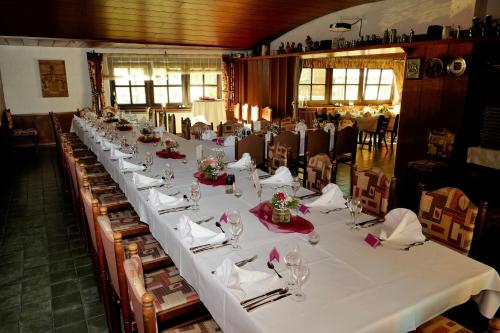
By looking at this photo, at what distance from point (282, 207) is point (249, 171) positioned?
144cm

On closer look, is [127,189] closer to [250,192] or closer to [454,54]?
[250,192]

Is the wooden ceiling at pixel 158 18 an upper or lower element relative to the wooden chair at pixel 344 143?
upper

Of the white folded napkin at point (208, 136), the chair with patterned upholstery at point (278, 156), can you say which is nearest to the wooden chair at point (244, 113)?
the white folded napkin at point (208, 136)

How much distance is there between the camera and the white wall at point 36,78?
9.76 m

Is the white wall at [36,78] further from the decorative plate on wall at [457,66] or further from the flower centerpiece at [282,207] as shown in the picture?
the flower centerpiece at [282,207]

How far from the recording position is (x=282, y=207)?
2.44 meters

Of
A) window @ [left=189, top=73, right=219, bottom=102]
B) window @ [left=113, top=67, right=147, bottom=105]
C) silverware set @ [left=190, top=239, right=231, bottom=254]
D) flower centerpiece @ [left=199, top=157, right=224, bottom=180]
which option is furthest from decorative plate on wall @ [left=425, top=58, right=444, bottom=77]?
window @ [left=113, top=67, right=147, bottom=105]

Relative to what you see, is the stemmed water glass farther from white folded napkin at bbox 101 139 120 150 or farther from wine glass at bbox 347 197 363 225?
white folded napkin at bbox 101 139 120 150

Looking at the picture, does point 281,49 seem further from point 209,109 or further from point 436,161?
point 436,161

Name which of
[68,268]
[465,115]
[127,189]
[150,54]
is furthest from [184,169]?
[150,54]

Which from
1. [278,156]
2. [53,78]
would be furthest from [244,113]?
[278,156]

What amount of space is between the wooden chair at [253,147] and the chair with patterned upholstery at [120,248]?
6.28 ft

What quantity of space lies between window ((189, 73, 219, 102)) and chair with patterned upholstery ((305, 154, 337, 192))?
895 cm

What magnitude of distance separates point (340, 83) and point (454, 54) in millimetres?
6924
